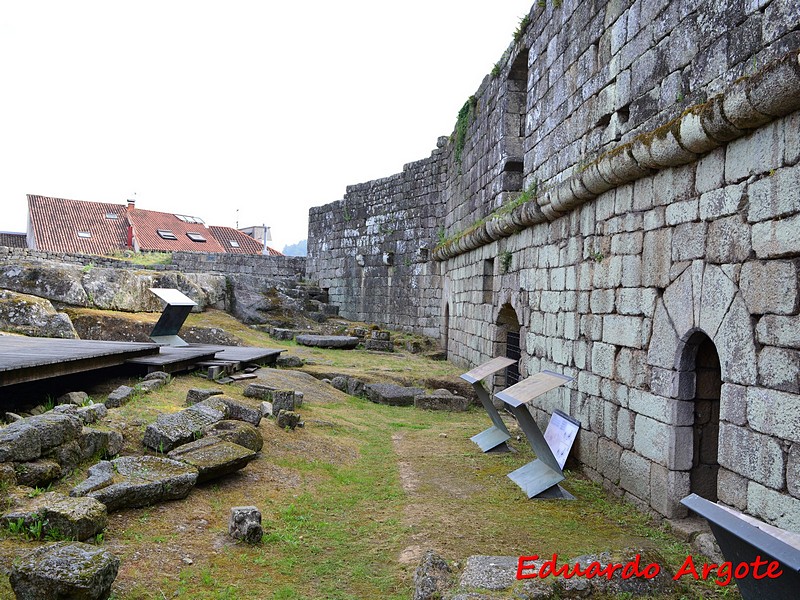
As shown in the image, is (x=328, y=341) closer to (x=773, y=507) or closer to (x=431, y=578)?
(x=431, y=578)

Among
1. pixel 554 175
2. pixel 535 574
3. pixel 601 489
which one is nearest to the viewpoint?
pixel 535 574

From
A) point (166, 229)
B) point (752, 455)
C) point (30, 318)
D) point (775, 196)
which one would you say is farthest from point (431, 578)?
point (166, 229)

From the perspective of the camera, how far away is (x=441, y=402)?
9.99 meters

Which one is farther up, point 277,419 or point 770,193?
point 770,193

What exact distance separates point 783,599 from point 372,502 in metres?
3.53

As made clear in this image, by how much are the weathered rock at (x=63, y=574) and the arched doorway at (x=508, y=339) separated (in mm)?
7796

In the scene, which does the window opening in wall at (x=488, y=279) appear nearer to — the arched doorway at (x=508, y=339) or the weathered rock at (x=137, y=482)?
the arched doorway at (x=508, y=339)

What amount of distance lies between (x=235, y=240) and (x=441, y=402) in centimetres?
3052

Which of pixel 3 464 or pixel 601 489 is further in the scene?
pixel 601 489

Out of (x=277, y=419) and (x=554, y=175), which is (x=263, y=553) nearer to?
(x=277, y=419)

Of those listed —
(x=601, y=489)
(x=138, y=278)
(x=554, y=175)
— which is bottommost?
(x=601, y=489)

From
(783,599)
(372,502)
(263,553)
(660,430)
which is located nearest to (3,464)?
(263,553)

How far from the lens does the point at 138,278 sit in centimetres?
1266

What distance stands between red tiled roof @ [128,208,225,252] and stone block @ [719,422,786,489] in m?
31.9
